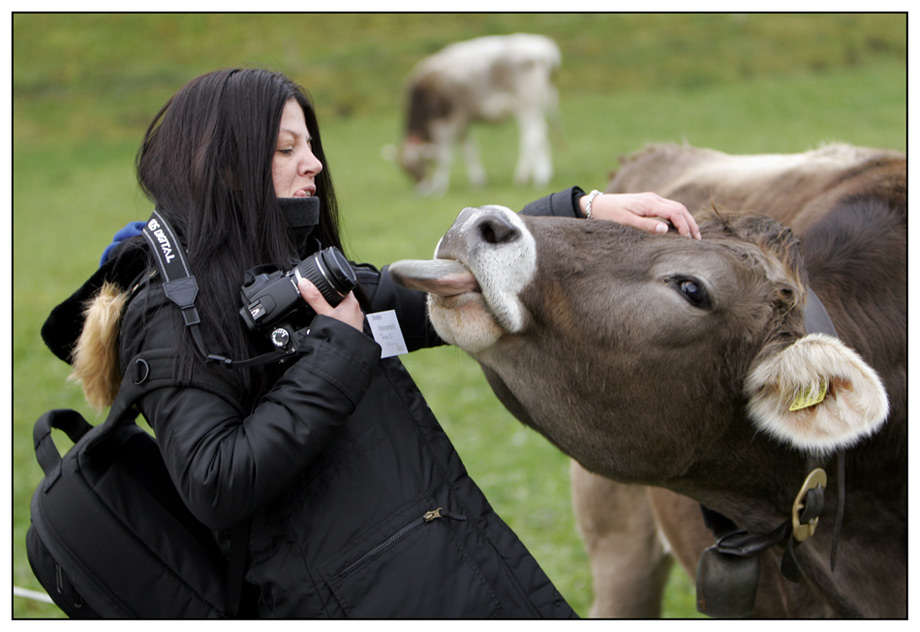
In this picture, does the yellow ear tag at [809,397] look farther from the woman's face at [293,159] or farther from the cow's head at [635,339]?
the woman's face at [293,159]

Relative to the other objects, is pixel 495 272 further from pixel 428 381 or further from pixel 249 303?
pixel 428 381

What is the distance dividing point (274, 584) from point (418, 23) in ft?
93.8

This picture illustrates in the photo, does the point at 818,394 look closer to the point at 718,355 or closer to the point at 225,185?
the point at 718,355

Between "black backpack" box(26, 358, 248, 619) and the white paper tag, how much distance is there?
20.0 inches

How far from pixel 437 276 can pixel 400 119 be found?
845 inches

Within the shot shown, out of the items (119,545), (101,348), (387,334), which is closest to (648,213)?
(387,334)

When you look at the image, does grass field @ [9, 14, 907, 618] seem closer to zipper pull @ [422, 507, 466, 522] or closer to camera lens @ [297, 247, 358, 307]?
camera lens @ [297, 247, 358, 307]

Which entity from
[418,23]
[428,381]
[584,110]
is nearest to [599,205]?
[428,381]

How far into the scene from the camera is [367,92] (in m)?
24.3

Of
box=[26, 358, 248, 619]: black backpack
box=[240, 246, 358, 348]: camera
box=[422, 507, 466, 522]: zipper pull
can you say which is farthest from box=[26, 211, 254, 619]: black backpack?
box=[422, 507, 466, 522]: zipper pull

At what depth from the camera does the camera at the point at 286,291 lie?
5.79 feet

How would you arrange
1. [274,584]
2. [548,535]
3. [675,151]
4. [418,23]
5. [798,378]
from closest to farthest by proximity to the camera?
[274,584] < [798,378] < [675,151] < [548,535] < [418,23]

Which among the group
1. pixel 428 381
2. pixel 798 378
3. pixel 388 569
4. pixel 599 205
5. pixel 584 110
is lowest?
pixel 584 110

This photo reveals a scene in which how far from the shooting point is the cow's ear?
1862 millimetres
